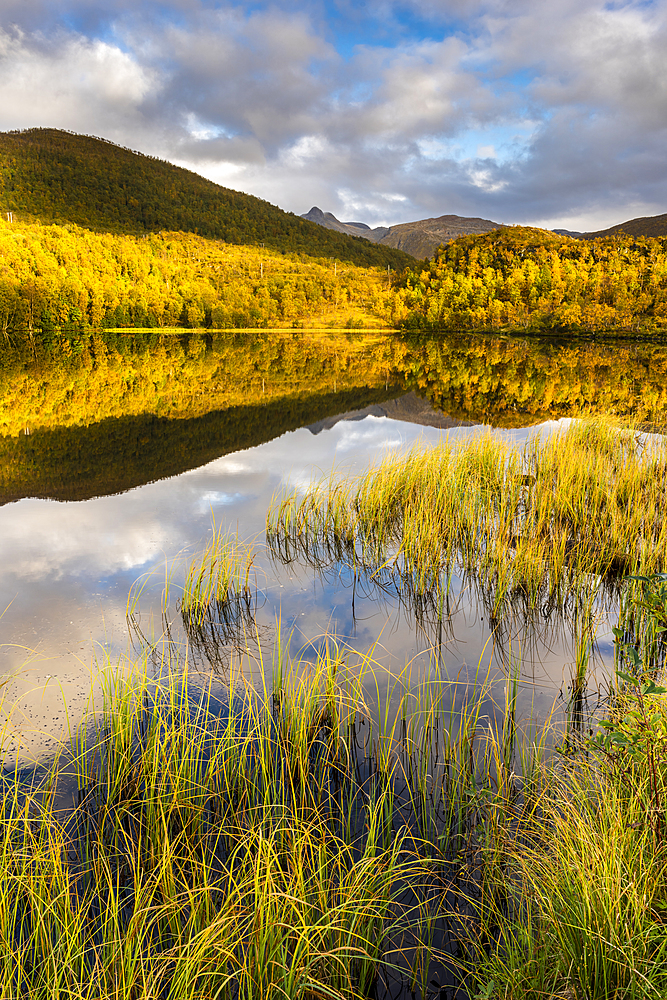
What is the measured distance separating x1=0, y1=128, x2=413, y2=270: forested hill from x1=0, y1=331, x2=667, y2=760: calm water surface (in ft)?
300

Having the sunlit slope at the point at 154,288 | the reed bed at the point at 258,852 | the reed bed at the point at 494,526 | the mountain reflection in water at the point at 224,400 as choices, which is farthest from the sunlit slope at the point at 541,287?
the reed bed at the point at 258,852

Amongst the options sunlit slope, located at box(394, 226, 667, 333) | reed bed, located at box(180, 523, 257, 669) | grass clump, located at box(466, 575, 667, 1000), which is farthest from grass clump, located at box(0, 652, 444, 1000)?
sunlit slope, located at box(394, 226, 667, 333)

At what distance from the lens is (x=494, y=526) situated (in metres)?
5.86

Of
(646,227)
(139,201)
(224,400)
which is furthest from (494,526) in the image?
(646,227)

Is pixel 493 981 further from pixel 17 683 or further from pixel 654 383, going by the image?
pixel 654 383

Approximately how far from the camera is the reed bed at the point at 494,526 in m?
4.71

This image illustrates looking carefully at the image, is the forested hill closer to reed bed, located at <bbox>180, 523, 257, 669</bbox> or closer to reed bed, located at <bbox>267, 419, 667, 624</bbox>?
reed bed, located at <bbox>267, 419, 667, 624</bbox>

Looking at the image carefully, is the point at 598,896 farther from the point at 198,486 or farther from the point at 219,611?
the point at 198,486

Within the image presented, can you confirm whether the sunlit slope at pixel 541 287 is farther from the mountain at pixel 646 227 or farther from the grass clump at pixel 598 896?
the mountain at pixel 646 227

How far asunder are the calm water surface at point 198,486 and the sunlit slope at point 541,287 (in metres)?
27.5

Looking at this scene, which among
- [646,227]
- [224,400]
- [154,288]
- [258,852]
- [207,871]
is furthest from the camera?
[646,227]

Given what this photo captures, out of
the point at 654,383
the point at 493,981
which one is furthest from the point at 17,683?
the point at 654,383

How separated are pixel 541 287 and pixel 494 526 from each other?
188ft

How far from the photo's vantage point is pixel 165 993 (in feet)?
5.64
